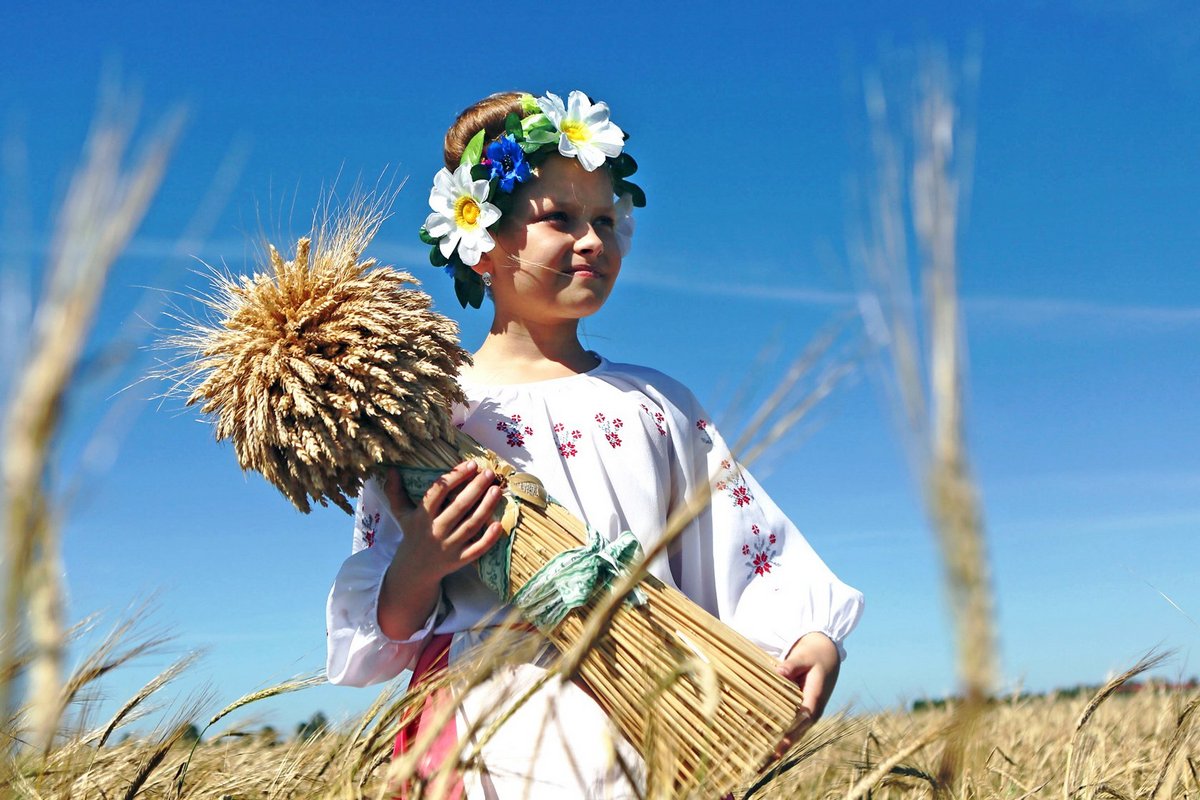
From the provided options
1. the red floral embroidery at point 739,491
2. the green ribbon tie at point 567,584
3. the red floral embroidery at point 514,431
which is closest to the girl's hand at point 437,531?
the green ribbon tie at point 567,584

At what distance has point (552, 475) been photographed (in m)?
2.38

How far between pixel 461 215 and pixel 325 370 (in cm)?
85

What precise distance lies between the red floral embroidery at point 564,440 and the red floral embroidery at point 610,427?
58 millimetres

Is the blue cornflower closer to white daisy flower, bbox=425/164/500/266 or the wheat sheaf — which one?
white daisy flower, bbox=425/164/500/266

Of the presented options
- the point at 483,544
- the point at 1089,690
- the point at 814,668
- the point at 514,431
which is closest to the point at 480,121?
the point at 514,431

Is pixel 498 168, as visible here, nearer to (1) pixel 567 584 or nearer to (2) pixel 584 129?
(2) pixel 584 129

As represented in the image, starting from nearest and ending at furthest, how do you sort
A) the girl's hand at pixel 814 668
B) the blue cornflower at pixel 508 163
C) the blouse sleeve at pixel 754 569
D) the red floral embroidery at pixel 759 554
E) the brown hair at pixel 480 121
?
the girl's hand at pixel 814 668 → the blouse sleeve at pixel 754 569 → the red floral embroidery at pixel 759 554 → the blue cornflower at pixel 508 163 → the brown hair at pixel 480 121

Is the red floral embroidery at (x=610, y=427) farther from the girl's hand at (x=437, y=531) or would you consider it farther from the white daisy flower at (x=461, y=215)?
the white daisy flower at (x=461, y=215)

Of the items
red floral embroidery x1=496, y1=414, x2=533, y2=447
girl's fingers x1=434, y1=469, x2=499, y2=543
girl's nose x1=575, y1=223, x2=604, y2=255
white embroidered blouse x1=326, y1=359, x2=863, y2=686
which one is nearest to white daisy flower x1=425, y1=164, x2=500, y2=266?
girl's nose x1=575, y1=223, x2=604, y2=255

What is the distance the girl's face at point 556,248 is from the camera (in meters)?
2.57

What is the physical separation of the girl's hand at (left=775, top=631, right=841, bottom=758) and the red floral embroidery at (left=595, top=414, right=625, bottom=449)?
60 cm

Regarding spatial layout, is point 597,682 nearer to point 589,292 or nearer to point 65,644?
point 589,292

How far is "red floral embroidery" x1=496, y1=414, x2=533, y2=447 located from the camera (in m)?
2.41

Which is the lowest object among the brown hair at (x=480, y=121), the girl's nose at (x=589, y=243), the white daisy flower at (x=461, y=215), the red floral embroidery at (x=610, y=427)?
the red floral embroidery at (x=610, y=427)
